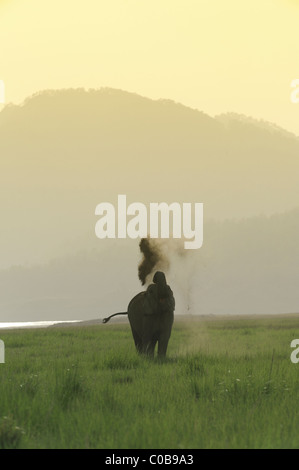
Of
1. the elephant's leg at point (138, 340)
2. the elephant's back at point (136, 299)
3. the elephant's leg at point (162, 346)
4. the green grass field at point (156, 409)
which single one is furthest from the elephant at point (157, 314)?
the green grass field at point (156, 409)

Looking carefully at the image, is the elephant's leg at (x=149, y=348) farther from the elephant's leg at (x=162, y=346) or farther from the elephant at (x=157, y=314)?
the elephant's leg at (x=162, y=346)

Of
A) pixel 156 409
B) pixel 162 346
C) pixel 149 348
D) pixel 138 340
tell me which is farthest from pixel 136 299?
pixel 156 409

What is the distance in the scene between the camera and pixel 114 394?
24.2 feet

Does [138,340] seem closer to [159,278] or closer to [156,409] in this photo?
[159,278]

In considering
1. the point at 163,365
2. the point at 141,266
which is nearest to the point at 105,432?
the point at 163,365

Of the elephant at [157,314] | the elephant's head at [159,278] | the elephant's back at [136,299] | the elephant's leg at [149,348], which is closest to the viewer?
the elephant's head at [159,278]

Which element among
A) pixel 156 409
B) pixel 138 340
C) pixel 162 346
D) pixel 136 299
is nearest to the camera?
pixel 156 409

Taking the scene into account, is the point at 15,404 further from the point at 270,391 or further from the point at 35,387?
the point at 270,391

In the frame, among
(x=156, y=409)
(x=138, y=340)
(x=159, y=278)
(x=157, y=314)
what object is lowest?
(x=156, y=409)

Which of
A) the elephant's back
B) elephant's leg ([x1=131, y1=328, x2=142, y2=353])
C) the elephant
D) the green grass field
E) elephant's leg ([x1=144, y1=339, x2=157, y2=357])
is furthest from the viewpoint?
elephant's leg ([x1=131, y1=328, x2=142, y2=353])

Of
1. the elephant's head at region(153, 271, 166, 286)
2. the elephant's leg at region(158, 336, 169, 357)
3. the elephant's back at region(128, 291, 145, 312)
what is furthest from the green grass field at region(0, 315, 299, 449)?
the elephant's back at region(128, 291, 145, 312)

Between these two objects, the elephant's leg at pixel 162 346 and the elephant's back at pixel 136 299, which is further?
the elephant's back at pixel 136 299

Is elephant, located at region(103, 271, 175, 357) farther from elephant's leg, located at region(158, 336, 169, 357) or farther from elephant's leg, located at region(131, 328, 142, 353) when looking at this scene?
elephant's leg, located at region(131, 328, 142, 353)

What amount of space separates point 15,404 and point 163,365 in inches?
168
